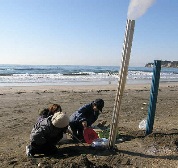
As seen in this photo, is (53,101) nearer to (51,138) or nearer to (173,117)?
(173,117)

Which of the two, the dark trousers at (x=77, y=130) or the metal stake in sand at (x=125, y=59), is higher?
the metal stake in sand at (x=125, y=59)

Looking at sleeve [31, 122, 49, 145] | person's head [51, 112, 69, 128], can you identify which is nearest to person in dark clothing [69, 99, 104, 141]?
sleeve [31, 122, 49, 145]

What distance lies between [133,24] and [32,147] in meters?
3.13

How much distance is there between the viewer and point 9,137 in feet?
27.5

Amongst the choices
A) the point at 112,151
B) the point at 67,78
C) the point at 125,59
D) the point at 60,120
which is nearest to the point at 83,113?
the point at 112,151

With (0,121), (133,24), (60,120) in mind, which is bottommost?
(0,121)

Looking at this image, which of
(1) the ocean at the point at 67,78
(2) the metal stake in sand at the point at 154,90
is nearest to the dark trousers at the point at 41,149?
(2) the metal stake in sand at the point at 154,90

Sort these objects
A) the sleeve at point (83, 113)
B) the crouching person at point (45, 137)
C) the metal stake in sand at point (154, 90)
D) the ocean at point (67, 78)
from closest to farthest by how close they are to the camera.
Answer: the crouching person at point (45, 137) < the metal stake in sand at point (154, 90) < the sleeve at point (83, 113) < the ocean at point (67, 78)

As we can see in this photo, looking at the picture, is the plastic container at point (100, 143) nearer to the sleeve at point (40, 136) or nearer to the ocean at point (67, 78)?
the sleeve at point (40, 136)

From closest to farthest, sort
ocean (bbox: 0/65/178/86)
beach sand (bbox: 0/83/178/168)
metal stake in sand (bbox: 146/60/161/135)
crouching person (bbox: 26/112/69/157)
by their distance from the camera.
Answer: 1. beach sand (bbox: 0/83/178/168)
2. crouching person (bbox: 26/112/69/157)
3. metal stake in sand (bbox: 146/60/161/135)
4. ocean (bbox: 0/65/178/86)

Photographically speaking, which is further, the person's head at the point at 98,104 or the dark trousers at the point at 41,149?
the person's head at the point at 98,104

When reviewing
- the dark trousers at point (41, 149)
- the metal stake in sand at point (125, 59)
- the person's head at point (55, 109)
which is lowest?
the dark trousers at point (41, 149)

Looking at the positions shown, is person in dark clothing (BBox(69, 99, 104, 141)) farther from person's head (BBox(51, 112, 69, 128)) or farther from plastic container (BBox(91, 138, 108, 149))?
person's head (BBox(51, 112, 69, 128))

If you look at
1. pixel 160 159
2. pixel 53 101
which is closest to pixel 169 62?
pixel 53 101
